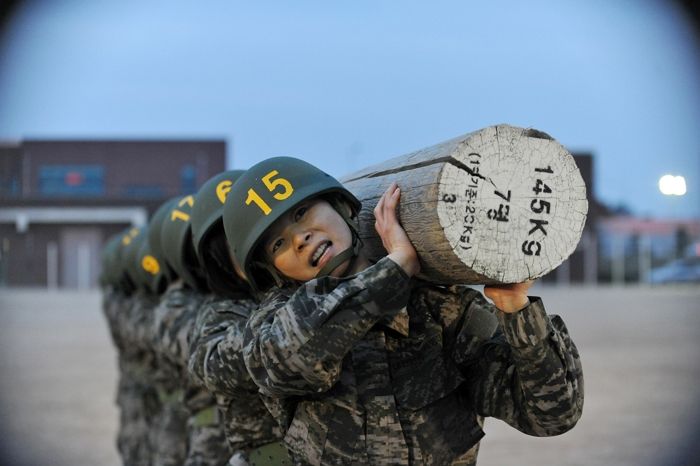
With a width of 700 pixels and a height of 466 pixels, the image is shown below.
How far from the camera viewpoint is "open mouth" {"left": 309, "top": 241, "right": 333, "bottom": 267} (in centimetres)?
253

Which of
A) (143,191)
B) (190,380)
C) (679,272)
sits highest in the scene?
(143,191)

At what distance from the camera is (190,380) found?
460cm

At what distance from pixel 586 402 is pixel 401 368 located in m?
7.96

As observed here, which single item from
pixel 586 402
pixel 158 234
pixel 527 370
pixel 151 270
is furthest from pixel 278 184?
pixel 586 402

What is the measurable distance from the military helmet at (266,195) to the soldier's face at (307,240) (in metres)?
0.05

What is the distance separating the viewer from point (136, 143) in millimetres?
34375

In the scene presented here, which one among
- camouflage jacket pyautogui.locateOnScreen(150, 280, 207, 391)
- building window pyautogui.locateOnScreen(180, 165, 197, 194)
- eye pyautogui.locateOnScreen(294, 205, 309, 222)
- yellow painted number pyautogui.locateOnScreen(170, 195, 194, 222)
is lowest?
camouflage jacket pyautogui.locateOnScreen(150, 280, 207, 391)

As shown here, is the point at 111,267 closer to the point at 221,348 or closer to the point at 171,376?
the point at 171,376

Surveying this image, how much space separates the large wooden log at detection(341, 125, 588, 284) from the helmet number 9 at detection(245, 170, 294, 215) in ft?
1.56

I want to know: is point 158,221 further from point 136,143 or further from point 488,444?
point 136,143

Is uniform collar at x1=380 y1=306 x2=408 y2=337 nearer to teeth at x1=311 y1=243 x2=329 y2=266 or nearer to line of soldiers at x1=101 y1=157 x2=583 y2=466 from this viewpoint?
line of soldiers at x1=101 y1=157 x2=583 y2=466

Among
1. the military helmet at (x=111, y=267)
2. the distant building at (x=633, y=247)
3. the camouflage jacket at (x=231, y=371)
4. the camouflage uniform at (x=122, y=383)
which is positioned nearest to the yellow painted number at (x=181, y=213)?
the camouflage jacket at (x=231, y=371)

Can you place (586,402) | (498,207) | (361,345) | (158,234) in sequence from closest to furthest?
(498,207), (361,345), (158,234), (586,402)

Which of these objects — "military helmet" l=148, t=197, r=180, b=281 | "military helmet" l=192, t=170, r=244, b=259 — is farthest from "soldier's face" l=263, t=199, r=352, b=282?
"military helmet" l=148, t=197, r=180, b=281
